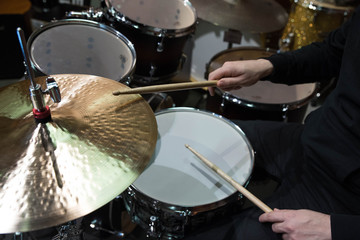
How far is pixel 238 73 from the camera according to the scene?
0.95m

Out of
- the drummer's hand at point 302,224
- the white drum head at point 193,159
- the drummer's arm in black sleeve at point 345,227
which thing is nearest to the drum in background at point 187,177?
the white drum head at point 193,159

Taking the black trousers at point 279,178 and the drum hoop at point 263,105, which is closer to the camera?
the black trousers at point 279,178

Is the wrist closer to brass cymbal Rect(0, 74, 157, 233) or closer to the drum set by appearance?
the drum set

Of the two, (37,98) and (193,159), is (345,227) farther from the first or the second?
(37,98)

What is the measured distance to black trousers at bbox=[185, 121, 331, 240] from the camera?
0.84 metres

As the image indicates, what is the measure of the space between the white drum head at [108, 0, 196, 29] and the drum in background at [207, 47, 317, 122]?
0.25m

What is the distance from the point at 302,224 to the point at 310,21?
1320 millimetres

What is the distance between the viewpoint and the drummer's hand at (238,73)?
0.93 meters

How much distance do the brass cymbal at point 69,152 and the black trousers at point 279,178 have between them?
0.36 meters

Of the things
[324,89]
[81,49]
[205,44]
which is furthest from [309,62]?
[205,44]

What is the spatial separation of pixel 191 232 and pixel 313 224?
0.31m

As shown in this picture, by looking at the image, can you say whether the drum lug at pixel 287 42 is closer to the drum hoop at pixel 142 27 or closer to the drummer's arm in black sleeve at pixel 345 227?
the drum hoop at pixel 142 27

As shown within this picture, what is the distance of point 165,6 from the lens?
1528 millimetres

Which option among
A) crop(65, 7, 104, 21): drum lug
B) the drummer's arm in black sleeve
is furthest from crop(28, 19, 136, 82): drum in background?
the drummer's arm in black sleeve
